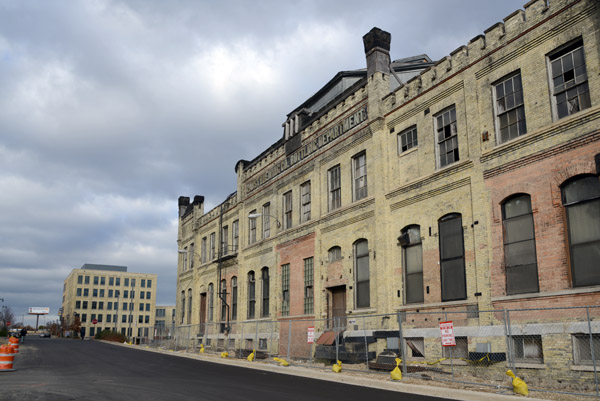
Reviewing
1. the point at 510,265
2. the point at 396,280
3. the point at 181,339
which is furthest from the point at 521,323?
the point at 181,339

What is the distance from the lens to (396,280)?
2081cm

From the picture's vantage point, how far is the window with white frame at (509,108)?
16688mm

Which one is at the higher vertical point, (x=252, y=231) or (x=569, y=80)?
(x=569, y=80)

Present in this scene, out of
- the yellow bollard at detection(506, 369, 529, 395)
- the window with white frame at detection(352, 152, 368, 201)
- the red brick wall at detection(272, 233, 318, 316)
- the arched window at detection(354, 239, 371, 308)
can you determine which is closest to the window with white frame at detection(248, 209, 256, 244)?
the red brick wall at detection(272, 233, 318, 316)

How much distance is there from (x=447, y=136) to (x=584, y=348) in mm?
8564

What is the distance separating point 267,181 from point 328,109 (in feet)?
24.3

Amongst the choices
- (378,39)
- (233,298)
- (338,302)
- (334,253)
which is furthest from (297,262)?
(378,39)

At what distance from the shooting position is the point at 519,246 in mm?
16047

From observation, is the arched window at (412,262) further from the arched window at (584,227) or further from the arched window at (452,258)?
the arched window at (584,227)

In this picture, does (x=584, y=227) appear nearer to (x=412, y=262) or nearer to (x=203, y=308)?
(x=412, y=262)

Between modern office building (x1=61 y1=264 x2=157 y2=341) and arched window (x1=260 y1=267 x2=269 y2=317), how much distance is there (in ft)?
327

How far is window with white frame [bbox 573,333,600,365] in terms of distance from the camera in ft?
44.6

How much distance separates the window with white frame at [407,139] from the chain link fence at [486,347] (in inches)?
259

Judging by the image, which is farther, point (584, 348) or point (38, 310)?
point (38, 310)
